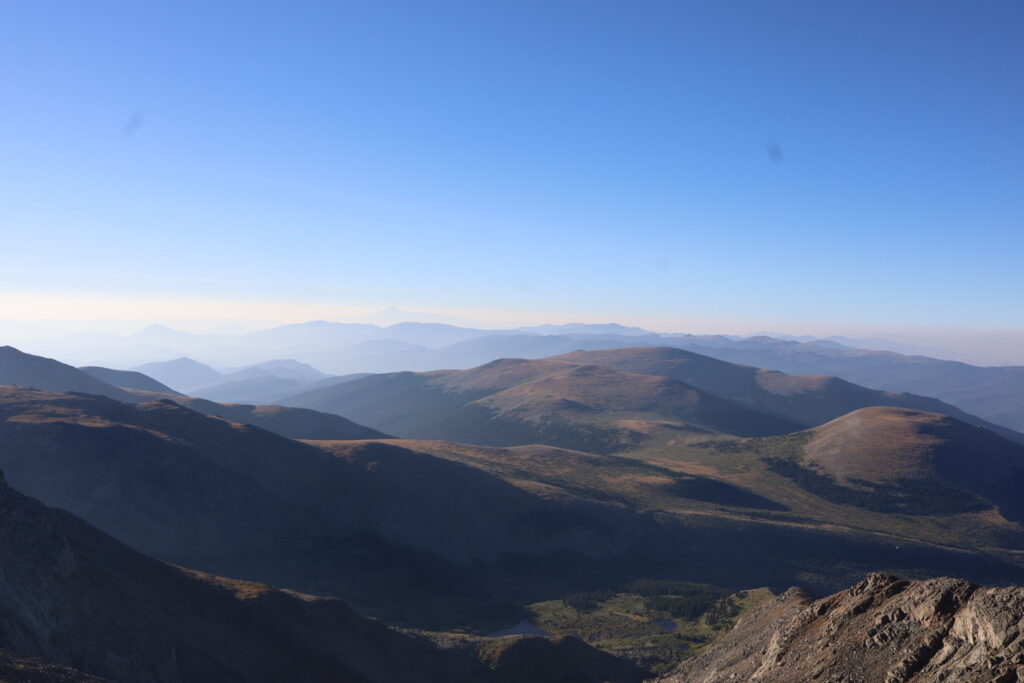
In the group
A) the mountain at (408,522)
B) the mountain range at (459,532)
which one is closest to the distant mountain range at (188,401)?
the mountain range at (459,532)

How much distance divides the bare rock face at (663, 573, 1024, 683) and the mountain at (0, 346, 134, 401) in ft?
541

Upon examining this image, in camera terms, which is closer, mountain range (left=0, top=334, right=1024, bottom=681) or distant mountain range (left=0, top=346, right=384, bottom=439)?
mountain range (left=0, top=334, right=1024, bottom=681)

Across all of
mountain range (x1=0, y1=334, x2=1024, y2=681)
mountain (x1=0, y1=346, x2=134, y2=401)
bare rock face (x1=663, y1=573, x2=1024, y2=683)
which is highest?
mountain (x1=0, y1=346, x2=134, y2=401)

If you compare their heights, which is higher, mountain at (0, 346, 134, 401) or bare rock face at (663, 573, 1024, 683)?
mountain at (0, 346, 134, 401)

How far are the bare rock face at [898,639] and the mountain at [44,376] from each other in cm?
16481

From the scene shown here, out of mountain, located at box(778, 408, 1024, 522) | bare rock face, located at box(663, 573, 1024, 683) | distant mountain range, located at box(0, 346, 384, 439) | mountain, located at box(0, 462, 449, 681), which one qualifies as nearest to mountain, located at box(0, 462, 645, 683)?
mountain, located at box(0, 462, 449, 681)

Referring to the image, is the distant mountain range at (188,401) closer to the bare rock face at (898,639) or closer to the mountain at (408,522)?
the mountain at (408,522)

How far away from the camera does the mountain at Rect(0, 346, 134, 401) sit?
150 m

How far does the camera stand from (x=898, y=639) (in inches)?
974

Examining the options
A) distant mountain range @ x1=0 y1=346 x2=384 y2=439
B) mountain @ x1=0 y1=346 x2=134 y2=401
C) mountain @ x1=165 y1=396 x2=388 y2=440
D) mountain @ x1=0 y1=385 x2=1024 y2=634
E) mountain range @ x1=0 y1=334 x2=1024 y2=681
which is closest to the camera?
mountain range @ x1=0 y1=334 x2=1024 y2=681

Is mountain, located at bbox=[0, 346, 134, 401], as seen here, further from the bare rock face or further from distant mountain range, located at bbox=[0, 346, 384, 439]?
the bare rock face

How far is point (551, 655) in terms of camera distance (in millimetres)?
50031

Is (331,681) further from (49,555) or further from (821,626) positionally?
(821,626)

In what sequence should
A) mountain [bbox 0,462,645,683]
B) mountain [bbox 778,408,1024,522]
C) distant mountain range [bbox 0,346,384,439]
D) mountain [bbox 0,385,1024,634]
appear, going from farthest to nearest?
distant mountain range [bbox 0,346,384,439], mountain [bbox 778,408,1024,522], mountain [bbox 0,385,1024,634], mountain [bbox 0,462,645,683]
